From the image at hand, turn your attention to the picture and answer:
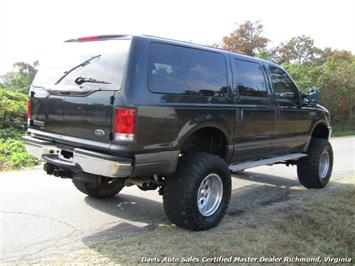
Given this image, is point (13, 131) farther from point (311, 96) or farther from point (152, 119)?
point (152, 119)

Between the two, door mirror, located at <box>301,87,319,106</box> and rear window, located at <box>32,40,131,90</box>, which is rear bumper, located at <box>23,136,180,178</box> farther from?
door mirror, located at <box>301,87,319,106</box>

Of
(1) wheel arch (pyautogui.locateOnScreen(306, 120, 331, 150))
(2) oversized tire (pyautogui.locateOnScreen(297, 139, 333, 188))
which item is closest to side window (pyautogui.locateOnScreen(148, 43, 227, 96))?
(2) oversized tire (pyautogui.locateOnScreen(297, 139, 333, 188))

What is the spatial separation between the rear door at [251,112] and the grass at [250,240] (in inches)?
33.6

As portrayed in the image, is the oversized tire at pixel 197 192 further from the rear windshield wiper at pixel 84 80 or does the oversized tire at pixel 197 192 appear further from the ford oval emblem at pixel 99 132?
the rear windshield wiper at pixel 84 80

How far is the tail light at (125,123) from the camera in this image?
4230 millimetres

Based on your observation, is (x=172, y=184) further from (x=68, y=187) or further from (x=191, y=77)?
(x=68, y=187)

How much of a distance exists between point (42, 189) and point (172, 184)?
272 cm

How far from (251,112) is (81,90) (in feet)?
7.67

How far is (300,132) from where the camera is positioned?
7.09m

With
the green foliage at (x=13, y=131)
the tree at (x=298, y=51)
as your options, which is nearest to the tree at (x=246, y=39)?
the tree at (x=298, y=51)

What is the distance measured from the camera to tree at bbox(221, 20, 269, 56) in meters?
38.2

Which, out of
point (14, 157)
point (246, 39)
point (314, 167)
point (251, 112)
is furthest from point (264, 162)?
point (246, 39)

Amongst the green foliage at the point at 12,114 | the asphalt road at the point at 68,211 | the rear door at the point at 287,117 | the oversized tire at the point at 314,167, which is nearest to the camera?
the asphalt road at the point at 68,211

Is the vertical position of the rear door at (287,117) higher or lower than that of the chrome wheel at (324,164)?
higher
